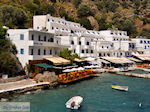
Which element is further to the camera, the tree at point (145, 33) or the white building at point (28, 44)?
the tree at point (145, 33)

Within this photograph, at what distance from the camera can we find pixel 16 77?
31.5 meters

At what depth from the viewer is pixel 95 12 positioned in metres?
124

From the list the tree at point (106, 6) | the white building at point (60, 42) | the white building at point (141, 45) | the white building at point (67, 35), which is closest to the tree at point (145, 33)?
the white building at point (60, 42)

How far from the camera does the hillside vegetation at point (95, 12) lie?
82.8 meters

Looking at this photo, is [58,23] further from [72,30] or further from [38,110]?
[38,110]

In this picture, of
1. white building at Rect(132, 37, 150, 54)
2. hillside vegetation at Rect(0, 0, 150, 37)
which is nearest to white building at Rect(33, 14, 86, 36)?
hillside vegetation at Rect(0, 0, 150, 37)

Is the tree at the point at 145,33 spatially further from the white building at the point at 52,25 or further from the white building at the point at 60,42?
the white building at the point at 52,25

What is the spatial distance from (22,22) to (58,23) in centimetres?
1291

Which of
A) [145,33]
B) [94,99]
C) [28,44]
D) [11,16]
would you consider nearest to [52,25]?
[11,16]

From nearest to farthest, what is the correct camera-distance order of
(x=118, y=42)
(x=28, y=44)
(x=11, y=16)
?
(x=28, y=44) < (x=11, y=16) < (x=118, y=42)

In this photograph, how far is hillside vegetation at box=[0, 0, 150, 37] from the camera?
82.8m

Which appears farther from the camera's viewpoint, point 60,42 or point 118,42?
point 118,42

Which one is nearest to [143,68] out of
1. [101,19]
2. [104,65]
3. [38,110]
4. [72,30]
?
[104,65]

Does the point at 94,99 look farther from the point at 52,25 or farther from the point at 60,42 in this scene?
the point at 52,25
